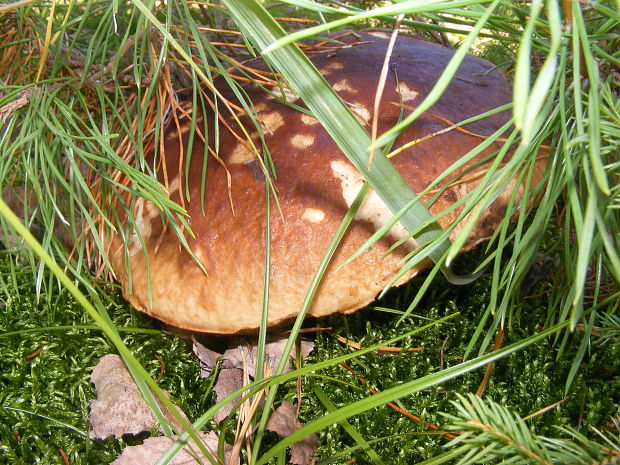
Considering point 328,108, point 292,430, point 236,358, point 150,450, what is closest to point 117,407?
point 150,450

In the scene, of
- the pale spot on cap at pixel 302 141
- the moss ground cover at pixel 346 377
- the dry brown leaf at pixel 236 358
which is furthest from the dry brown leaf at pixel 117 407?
the pale spot on cap at pixel 302 141

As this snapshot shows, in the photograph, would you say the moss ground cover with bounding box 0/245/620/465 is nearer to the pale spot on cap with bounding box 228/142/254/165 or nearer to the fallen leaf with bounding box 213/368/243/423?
the fallen leaf with bounding box 213/368/243/423

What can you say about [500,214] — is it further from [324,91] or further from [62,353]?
[62,353]

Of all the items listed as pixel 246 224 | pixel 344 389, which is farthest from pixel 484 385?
pixel 246 224

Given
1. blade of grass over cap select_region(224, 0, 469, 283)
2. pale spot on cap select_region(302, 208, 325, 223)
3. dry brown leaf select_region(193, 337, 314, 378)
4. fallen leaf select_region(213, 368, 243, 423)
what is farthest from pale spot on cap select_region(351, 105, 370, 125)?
fallen leaf select_region(213, 368, 243, 423)

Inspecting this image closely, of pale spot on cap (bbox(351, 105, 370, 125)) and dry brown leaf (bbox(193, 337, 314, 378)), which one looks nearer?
pale spot on cap (bbox(351, 105, 370, 125))

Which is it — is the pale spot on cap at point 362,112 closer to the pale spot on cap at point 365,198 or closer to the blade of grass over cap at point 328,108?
the pale spot on cap at point 365,198
